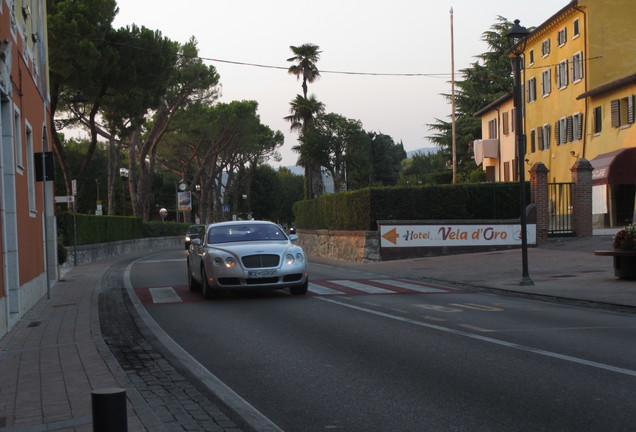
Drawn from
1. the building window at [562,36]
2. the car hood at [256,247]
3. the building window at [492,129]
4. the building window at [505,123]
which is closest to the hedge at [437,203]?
the car hood at [256,247]

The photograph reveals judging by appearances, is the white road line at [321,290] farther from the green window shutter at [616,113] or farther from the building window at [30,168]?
the green window shutter at [616,113]

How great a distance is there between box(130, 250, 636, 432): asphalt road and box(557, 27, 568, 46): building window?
3606 cm

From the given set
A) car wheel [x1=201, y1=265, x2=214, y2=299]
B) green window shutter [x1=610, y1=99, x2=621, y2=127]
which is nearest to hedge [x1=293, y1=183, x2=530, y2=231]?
green window shutter [x1=610, y1=99, x2=621, y2=127]

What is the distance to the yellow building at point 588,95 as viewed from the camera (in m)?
38.9

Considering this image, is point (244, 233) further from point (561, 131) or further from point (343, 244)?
point (561, 131)

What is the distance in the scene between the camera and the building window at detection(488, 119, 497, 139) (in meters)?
61.7

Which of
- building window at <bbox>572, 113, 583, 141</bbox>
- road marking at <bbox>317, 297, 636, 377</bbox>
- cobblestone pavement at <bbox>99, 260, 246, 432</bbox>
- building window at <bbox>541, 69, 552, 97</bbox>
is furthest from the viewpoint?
building window at <bbox>541, 69, 552, 97</bbox>

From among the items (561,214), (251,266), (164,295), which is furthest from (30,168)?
(561,214)

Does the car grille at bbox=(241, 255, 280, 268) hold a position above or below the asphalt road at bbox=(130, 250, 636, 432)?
above

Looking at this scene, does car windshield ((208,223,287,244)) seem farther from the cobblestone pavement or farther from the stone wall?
the stone wall

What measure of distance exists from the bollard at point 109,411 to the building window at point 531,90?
52.4 m

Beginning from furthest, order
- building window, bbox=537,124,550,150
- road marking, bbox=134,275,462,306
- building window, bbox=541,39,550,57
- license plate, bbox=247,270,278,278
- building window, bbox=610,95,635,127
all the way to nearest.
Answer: building window, bbox=537,124,550,150 → building window, bbox=541,39,550,57 → building window, bbox=610,95,635,127 → road marking, bbox=134,275,462,306 → license plate, bbox=247,270,278,278

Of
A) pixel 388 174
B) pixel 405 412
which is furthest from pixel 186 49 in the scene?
pixel 388 174

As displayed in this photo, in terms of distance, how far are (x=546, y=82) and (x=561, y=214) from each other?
2166 cm
